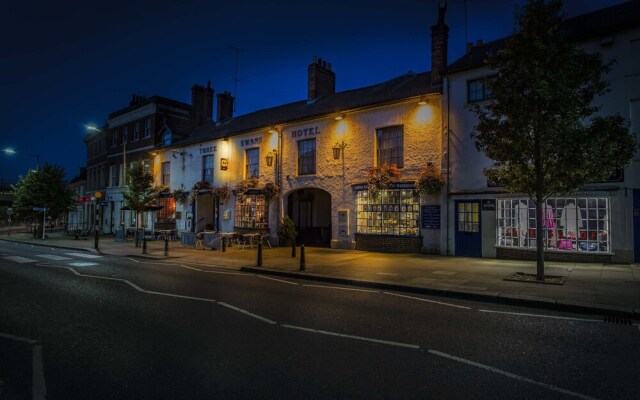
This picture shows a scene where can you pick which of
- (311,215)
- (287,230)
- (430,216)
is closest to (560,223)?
(430,216)

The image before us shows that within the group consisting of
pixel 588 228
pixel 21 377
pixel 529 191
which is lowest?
pixel 21 377

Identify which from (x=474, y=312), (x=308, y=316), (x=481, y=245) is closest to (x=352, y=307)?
(x=308, y=316)

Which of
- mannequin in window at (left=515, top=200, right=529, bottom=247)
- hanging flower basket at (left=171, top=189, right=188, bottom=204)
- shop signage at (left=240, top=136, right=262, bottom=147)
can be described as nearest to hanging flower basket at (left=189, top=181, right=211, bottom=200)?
hanging flower basket at (left=171, top=189, right=188, bottom=204)

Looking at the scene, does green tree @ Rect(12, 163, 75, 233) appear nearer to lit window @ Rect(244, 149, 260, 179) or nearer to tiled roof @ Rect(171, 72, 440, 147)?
tiled roof @ Rect(171, 72, 440, 147)

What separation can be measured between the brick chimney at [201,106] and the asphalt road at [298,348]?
24.4 metres

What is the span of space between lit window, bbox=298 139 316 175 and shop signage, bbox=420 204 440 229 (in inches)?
262

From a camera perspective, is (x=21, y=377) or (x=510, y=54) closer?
(x=21, y=377)

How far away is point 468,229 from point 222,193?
A: 15027 mm

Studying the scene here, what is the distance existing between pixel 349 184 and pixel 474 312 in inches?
472

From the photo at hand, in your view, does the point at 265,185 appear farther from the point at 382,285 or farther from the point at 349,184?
the point at 382,285

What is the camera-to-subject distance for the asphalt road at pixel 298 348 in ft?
13.3

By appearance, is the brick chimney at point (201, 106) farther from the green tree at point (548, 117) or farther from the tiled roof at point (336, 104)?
the green tree at point (548, 117)

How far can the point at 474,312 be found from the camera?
7.42m

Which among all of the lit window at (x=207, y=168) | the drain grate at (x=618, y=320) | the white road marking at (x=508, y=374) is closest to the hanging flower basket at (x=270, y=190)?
the lit window at (x=207, y=168)
